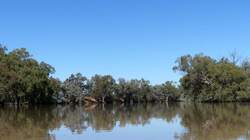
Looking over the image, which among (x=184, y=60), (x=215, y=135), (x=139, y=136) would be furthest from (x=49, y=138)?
(x=184, y=60)

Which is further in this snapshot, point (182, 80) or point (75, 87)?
point (75, 87)

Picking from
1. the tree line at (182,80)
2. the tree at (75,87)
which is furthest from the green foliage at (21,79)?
the tree at (75,87)

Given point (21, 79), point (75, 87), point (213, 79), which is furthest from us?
point (75, 87)

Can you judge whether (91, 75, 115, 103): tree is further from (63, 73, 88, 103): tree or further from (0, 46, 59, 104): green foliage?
(0, 46, 59, 104): green foliage

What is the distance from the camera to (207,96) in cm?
8794

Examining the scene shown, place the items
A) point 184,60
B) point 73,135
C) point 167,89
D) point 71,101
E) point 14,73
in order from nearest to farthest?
point 73,135, point 14,73, point 184,60, point 71,101, point 167,89

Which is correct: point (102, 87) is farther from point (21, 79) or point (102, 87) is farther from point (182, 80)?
point (21, 79)

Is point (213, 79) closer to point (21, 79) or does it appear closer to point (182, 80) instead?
point (182, 80)

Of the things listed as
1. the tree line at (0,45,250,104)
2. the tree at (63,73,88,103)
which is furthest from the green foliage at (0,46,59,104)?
the tree at (63,73,88,103)

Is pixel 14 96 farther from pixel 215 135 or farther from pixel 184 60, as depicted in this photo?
pixel 215 135

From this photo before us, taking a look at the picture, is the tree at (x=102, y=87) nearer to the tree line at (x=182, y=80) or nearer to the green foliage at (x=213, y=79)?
the tree line at (x=182, y=80)

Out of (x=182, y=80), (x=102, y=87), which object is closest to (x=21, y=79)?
(x=182, y=80)

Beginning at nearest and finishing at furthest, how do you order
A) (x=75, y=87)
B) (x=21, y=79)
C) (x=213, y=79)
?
(x=21, y=79), (x=213, y=79), (x=75, y=87)

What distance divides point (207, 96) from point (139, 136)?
229 feet
